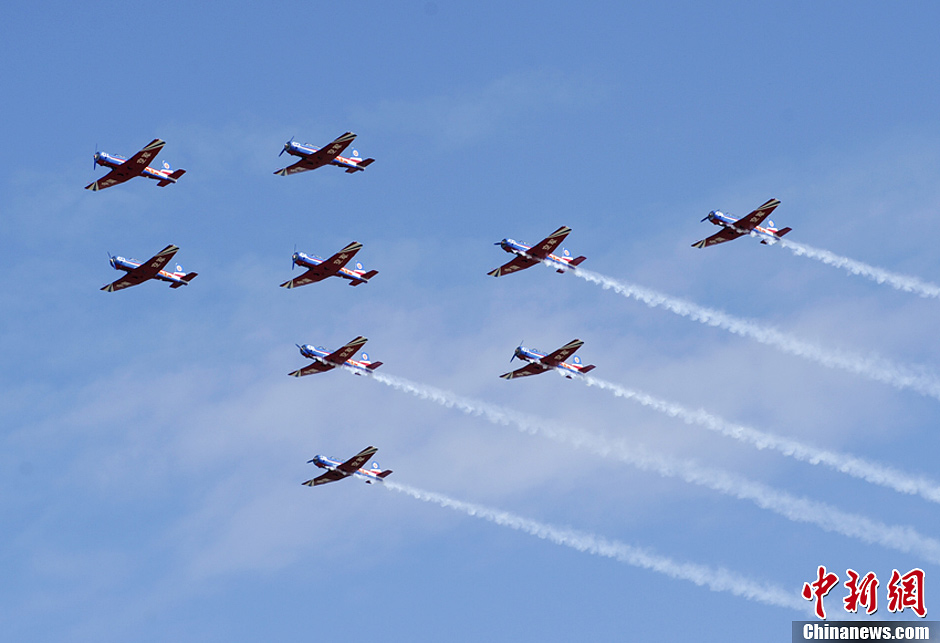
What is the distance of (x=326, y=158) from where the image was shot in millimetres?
134000

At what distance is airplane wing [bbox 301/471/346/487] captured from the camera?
135125mm

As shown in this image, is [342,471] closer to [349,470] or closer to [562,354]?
[349,470]

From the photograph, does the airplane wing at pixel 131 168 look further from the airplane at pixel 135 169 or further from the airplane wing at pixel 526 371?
the airplane wing at pixel 526 371

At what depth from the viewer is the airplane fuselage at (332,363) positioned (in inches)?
5246

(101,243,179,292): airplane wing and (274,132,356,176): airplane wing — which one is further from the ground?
(274,132,356,176): airplane wing

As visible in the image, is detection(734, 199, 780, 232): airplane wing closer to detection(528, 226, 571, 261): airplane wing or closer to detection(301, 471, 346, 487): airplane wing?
detection(528, 226, 571, 261): airplane wing

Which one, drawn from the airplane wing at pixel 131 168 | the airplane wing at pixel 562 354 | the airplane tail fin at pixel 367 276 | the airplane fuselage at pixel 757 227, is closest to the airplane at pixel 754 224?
the airplane fuselage at pixel 757 227

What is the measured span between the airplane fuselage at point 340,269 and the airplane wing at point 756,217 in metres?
32.0

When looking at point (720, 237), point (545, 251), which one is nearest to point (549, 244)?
point (545, 251)

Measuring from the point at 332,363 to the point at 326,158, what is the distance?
17.6m

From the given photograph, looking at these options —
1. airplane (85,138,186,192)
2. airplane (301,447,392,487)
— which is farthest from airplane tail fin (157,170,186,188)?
airplane (301,447,392,487)

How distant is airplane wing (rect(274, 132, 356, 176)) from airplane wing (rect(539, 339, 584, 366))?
81.7 ft
